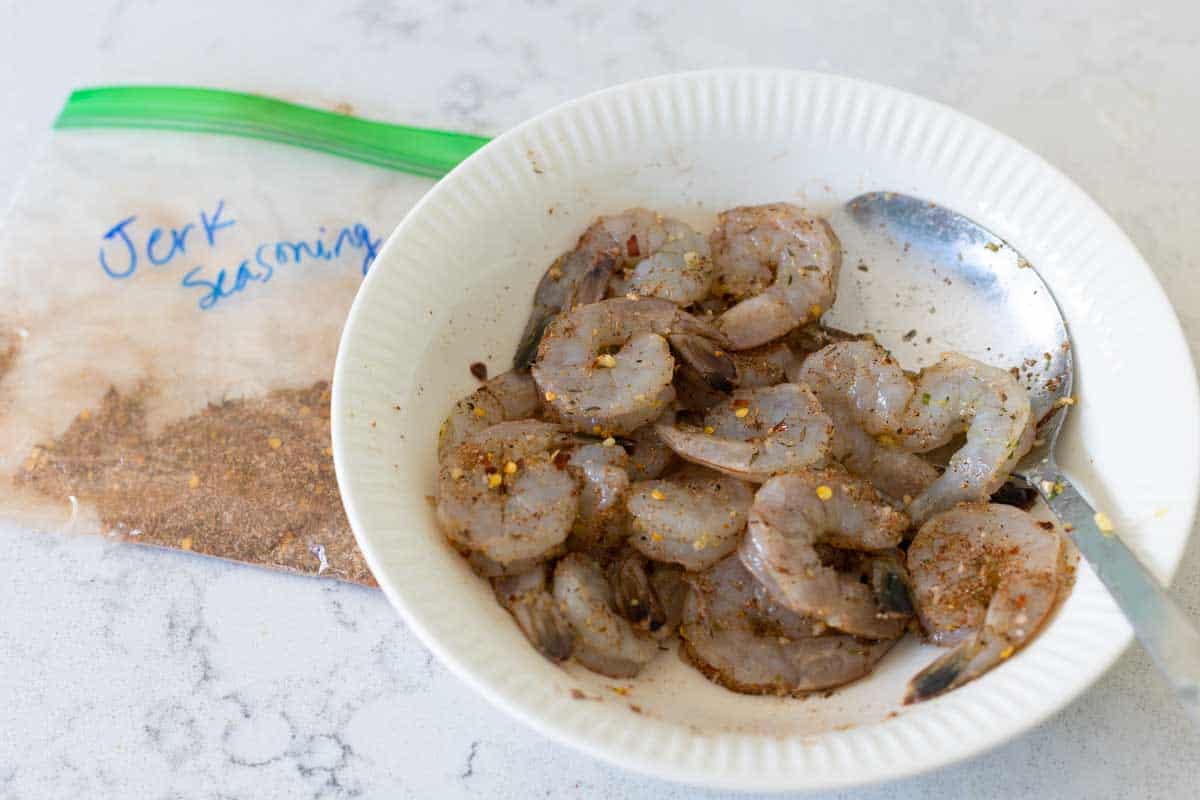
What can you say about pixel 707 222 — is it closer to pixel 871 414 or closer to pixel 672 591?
pixel 871 414

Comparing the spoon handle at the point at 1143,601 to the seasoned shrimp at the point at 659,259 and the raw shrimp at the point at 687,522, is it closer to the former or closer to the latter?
the raw shrimp at the point at 687,522

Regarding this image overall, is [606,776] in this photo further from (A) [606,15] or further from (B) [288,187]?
→ (A) [606,15]

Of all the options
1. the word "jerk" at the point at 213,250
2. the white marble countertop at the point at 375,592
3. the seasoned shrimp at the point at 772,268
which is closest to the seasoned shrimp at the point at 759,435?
the seasoned shrimp at the point at 772,268

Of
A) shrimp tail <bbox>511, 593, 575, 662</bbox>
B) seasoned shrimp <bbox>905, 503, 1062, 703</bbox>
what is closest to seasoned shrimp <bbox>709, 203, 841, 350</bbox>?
seasoned shrimp <bbox>905, 503, 1062, 703</bbox>

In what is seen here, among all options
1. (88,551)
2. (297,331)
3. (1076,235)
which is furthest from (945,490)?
(88,551)

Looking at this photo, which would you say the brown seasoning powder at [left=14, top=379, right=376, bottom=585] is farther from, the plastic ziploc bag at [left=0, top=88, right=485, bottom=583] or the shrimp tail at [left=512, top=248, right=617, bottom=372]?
the shrimp tail at [left=512, top=248, right=617, bottom=372]

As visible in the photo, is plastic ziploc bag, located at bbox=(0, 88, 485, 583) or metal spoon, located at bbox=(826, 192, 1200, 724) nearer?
metal spoon, located at bbox=(826, 192, 1200, 724)

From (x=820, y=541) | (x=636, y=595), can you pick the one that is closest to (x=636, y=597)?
(x=636, y=595)
